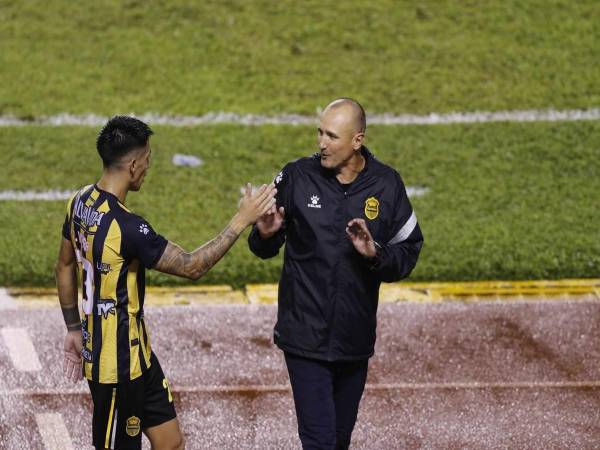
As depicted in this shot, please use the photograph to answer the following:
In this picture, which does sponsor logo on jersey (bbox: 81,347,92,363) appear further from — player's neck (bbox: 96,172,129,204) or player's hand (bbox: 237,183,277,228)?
player's hand (bbox: 237,183,277,228)

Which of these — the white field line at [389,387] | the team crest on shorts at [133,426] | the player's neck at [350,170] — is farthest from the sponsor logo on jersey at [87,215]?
the white field line at [389,387]

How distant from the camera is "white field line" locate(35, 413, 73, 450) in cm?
766

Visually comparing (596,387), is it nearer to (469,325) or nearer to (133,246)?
(469,325)

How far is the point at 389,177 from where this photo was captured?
6637 mm

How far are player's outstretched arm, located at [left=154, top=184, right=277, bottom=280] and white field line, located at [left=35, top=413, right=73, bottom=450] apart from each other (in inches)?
80.2

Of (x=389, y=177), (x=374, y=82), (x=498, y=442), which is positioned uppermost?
(x=389, y=177)

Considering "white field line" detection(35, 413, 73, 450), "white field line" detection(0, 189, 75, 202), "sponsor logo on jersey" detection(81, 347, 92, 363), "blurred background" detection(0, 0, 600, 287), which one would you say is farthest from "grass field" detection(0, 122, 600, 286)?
"sponsor logo on jersey" detection(81, 347, 92, 363)

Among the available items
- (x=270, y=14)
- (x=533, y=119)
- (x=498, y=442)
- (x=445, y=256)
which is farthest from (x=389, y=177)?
(x=270, y=14)

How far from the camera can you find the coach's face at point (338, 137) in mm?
6488

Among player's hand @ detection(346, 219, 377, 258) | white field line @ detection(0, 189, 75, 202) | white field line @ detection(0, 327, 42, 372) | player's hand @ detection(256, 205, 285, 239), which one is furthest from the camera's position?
white field line @ detection(0, 189, 75, 202)

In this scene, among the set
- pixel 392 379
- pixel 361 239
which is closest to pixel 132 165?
pixel 361 239

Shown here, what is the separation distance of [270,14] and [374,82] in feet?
6.80

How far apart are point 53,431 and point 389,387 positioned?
2.34 m

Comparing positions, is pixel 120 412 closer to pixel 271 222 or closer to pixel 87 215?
pixel 87 215
